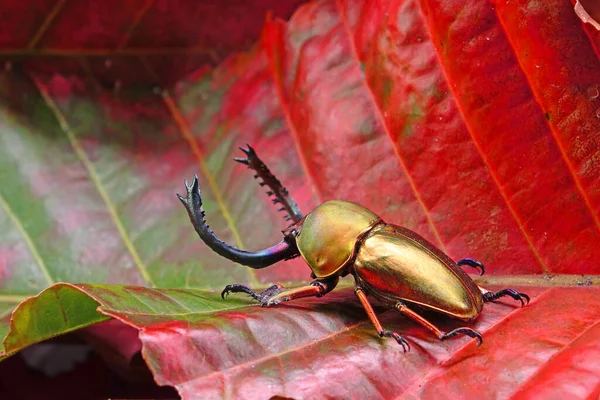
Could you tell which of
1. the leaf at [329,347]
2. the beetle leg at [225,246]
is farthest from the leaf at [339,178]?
the beetle leg at [225,246]

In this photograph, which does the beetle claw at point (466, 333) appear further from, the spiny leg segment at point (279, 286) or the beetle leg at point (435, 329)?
the spiny leg segment at point (279, 286)

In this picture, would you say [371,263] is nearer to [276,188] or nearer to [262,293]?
[262,293]

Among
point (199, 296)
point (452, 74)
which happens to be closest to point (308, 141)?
point (452, 74)

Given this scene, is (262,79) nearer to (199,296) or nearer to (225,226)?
(225,226)

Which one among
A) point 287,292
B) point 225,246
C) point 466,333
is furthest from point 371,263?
point 225,246

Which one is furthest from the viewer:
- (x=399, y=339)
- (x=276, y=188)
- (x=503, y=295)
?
(x=276, y=188)

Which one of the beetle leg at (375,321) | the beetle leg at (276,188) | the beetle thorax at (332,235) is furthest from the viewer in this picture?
the beetle leg at (276,188)

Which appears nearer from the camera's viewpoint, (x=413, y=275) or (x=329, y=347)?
(x=329, y=347)
